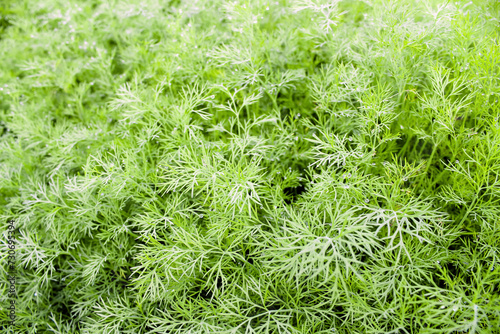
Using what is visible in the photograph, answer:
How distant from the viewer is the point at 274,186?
172 centimetres

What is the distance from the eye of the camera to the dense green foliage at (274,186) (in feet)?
4.47

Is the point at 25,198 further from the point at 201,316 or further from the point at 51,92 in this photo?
the point at 201,316

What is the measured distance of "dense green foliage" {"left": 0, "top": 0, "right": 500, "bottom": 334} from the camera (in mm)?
1363

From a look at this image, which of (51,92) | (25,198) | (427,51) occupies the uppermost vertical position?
(427,51)

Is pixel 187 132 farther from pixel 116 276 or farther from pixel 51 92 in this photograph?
pixel 51 92

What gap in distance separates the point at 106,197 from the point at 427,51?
183cm

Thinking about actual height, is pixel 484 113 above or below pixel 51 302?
above

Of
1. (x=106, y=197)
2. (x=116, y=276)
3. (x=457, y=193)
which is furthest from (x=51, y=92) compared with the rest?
(x=457, y=193)

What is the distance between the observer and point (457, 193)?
154 cm

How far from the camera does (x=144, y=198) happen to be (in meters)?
1.74

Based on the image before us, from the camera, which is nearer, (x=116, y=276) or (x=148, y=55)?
(x=116, y=276)

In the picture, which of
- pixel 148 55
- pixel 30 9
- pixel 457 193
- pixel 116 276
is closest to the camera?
pixel 457 193

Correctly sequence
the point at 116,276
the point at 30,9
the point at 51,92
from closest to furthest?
the point at 116,276 → the point at 51,92 → the point at 30,9

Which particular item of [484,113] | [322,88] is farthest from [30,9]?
[484,113]
